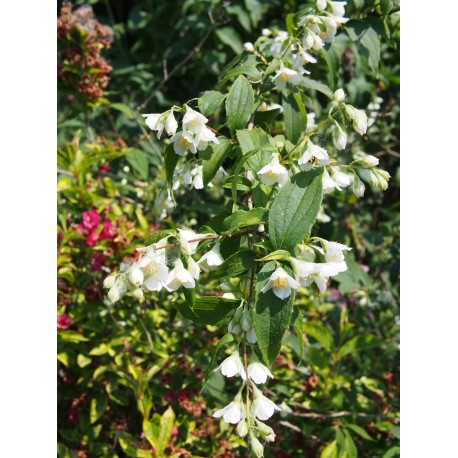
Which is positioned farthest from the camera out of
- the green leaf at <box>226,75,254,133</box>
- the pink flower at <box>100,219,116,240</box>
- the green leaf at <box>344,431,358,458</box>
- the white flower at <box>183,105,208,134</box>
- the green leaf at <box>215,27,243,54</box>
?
the green leaf at <box>215,27,243,54</box>

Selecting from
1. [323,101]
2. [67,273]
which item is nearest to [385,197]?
[323,101]

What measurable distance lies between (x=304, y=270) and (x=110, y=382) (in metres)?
1.13

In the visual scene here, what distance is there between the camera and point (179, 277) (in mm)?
1017

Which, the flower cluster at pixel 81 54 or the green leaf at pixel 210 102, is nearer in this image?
the green leaf at pixel 210 102

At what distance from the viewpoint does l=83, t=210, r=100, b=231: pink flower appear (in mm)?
1942

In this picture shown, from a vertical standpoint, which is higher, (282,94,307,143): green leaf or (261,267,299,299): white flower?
(282,94,307,143): green leaf

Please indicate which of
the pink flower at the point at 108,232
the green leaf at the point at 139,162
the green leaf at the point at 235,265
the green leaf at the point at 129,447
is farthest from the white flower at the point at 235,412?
the green leaf at the point at 139,162

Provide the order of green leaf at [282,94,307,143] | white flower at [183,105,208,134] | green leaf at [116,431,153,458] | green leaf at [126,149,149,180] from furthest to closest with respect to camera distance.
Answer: green leaf at [126,149,149,180], green leaf at [116,431,153,458], green leaf at [282,94,307,143], white flower at [183,105,208,134]

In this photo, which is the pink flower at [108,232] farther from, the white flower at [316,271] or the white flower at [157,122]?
the white flower at [316,271]

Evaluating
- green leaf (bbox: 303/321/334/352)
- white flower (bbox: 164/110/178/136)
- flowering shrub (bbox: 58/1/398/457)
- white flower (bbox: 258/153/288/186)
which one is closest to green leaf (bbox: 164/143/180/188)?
flowering shrub (bbox: 58/1/398/457)

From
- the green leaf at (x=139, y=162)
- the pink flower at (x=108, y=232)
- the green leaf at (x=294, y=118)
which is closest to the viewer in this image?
the green leaf at (x=294, y=118)

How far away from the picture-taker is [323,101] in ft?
12.2

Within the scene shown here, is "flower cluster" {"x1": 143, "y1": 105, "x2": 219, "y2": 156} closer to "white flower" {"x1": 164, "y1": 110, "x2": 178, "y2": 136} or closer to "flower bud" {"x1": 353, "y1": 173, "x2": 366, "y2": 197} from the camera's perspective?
"white flower" {"x1": 164, "y1": 110, "x2": 178, "y2": 136}

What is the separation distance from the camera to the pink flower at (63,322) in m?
1.83
